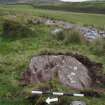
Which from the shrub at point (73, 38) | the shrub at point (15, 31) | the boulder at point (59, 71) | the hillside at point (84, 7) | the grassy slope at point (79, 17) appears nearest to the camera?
the boulder at point (59, 71)

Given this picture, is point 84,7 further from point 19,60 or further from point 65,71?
point 65,71

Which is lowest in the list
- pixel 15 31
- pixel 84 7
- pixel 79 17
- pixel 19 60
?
pixel 84 7

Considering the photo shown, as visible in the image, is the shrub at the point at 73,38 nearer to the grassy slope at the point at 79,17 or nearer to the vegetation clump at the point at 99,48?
the vegetation clump at the point at 99,48

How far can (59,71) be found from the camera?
14.9 m

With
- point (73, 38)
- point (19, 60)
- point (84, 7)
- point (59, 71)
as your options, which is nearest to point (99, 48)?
point (73, 38)

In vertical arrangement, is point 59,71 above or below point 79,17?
above

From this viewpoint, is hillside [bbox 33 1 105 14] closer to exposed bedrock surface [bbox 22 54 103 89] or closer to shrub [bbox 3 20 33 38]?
shrub [bbox 3 20 33 38]

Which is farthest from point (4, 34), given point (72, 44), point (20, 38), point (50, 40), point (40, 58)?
point (40, 58)

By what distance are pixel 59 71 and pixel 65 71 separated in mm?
261

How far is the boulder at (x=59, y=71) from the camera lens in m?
14.5

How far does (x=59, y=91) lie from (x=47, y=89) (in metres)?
0.45

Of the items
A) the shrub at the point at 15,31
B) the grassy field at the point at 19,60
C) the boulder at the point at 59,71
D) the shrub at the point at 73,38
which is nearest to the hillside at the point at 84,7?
the shrub at the point at 15,31

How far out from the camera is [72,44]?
24.2m

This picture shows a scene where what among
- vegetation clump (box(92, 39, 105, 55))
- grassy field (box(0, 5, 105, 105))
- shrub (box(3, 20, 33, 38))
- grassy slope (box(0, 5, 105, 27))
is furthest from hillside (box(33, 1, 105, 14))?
vegetation clump (box(92, 39, 105, 55))
